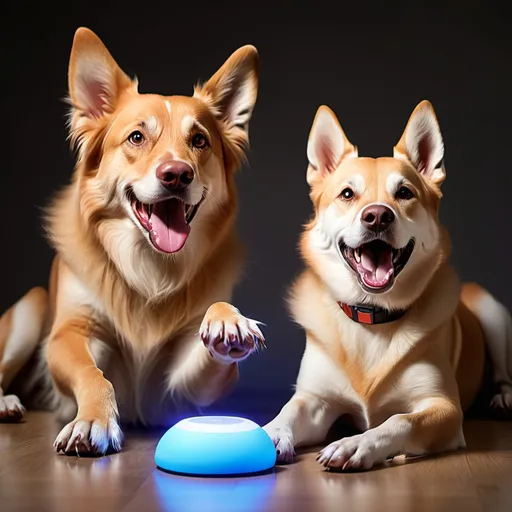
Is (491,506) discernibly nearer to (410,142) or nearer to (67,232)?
(410,142)

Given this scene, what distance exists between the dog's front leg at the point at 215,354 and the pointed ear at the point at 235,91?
758mm

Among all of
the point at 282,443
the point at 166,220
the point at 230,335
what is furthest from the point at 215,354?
the point at 166,220

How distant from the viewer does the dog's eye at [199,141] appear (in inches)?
117

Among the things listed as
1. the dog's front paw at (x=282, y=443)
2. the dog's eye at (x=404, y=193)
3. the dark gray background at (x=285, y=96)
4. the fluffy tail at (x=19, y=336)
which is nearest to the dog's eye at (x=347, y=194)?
the dog's eye at (x=404, y=193)

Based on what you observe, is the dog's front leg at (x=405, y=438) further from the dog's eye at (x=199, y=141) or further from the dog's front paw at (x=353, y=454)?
the dog's eye at (x=199, y=141)

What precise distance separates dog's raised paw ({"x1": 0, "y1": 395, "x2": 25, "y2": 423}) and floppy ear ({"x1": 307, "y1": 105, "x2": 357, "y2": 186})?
4.16 feet

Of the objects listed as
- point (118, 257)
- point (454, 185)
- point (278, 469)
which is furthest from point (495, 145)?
point (278, 469)

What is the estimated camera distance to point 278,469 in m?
2.48

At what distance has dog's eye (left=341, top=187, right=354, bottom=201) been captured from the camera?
283 cm

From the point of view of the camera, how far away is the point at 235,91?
3.19 metres

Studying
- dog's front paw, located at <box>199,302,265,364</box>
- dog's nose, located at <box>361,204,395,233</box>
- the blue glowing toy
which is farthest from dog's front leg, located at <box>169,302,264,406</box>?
dog's nose, located at <box>361,204,395,233</box>

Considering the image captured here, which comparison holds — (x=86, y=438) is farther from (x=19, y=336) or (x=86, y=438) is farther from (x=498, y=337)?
(x=498, y=337)

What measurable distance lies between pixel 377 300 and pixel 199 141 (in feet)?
2.52

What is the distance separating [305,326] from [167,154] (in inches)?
27.8
